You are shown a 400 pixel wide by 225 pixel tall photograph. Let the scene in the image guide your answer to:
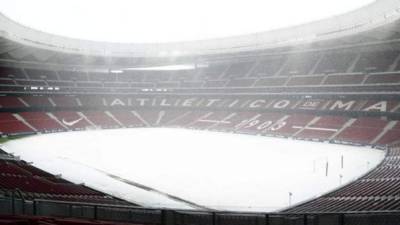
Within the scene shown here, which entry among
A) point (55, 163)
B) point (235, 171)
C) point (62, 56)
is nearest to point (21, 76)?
point (62, 56)

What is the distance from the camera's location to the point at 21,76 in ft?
197

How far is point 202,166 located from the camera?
2775cm

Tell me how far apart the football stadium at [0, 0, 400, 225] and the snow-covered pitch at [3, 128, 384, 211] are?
0.15 metres

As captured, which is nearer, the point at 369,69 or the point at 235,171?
the point at 235,171

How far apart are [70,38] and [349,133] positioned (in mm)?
46502

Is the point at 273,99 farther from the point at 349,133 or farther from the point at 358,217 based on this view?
the point at 358,217

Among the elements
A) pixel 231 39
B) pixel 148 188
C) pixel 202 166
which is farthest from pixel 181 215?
pixel 231 39

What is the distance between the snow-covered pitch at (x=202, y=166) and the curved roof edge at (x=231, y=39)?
16889 mm

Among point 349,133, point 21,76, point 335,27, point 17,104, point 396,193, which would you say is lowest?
point 396,193

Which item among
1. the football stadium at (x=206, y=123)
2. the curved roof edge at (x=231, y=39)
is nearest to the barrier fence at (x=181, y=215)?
the football stadium at (x=206, y=123)

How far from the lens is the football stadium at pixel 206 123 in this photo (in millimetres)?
14844

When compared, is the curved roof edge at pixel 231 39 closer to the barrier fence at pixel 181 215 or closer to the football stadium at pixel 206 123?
the football stadium at pixel 206 123

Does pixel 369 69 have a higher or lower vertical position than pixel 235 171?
higher

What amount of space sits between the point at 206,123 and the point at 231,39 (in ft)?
60.4
